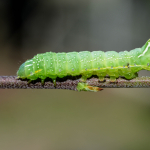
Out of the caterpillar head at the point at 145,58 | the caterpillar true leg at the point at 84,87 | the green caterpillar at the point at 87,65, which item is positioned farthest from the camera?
the caterpillar head at the point at 145,58

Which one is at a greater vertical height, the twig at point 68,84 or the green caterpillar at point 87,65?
the green caterpillar at point 87,65

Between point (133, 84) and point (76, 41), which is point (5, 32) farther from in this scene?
point (133, 84)

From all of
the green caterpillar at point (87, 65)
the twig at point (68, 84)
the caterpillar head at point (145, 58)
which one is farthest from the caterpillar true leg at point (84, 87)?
the caterpillar head at point (145, 58)

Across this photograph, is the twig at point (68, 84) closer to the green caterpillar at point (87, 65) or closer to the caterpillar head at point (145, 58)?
the green caterpillar at point (87, 65)

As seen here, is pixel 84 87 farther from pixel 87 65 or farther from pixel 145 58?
pixel 145 58

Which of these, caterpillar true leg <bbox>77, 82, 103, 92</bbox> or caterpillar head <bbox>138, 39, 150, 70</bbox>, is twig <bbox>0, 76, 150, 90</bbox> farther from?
caterpillar head <bbox>138, 39, 150, 70</bbox>

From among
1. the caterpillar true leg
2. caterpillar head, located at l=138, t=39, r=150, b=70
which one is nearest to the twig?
the caterpillar true leg

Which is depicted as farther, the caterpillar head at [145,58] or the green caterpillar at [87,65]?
the caterpillar head at [145,58]


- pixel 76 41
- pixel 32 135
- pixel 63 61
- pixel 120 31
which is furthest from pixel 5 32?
pixel 63 61
